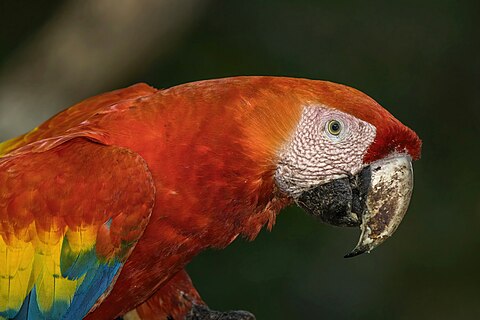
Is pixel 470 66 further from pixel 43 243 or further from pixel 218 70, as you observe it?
pixel 43 243

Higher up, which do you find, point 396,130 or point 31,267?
point 396,130

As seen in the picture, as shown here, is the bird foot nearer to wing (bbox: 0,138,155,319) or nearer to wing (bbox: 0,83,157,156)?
wing (bbox: 0,138,155,319)

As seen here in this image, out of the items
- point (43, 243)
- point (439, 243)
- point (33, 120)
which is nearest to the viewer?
point (43, 243)

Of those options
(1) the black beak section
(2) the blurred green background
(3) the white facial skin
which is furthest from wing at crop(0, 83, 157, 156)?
(2) the blurred green background

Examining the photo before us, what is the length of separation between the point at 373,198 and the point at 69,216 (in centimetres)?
95

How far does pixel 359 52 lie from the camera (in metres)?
6.04

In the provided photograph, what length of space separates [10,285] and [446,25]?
13.8 ft

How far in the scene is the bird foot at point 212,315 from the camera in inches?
122

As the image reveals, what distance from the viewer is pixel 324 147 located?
2.66 metres

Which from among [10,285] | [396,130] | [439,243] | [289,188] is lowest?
[439,243]

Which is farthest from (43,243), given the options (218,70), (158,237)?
(218,70)

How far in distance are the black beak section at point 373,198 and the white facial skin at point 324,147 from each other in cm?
4

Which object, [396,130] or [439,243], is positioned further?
[439,243]

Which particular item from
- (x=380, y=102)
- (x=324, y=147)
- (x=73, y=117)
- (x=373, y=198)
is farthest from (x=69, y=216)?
(x=380, y=102)
